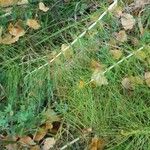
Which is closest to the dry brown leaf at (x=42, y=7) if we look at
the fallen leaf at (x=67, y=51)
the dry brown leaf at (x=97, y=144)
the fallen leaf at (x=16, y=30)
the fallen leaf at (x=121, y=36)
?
the fallen leaf at (x=16, y=30)

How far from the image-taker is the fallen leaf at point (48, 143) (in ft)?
6.33

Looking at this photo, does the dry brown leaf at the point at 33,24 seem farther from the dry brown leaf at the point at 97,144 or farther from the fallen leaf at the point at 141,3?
the dry brown leaf at the point at 97,144

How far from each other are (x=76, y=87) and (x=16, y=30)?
1.51ft

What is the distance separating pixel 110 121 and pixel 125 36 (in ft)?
1.53

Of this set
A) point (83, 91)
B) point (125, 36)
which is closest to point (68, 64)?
point (83, 91)

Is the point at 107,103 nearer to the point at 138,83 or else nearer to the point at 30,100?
the point at 138,83

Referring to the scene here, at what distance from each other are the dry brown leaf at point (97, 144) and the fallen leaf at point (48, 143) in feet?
0.61

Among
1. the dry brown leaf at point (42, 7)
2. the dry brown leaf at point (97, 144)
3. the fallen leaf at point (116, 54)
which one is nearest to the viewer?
the dry brown leaf at point (97, 144)

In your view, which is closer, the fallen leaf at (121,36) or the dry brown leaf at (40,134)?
the dry brown leaf at (40,134)

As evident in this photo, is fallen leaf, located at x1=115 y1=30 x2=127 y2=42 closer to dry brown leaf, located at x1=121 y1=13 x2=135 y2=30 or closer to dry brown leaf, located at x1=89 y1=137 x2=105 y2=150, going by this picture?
dry brown leaf, located at x1=121 y1=13 x2=135 y2=30

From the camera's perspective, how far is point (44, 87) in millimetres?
2041

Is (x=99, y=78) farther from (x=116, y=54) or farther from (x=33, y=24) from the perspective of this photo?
(x=33, y=24)

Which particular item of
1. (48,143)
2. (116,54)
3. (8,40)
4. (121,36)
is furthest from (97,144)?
(8,40)

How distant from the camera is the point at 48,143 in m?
1.93
